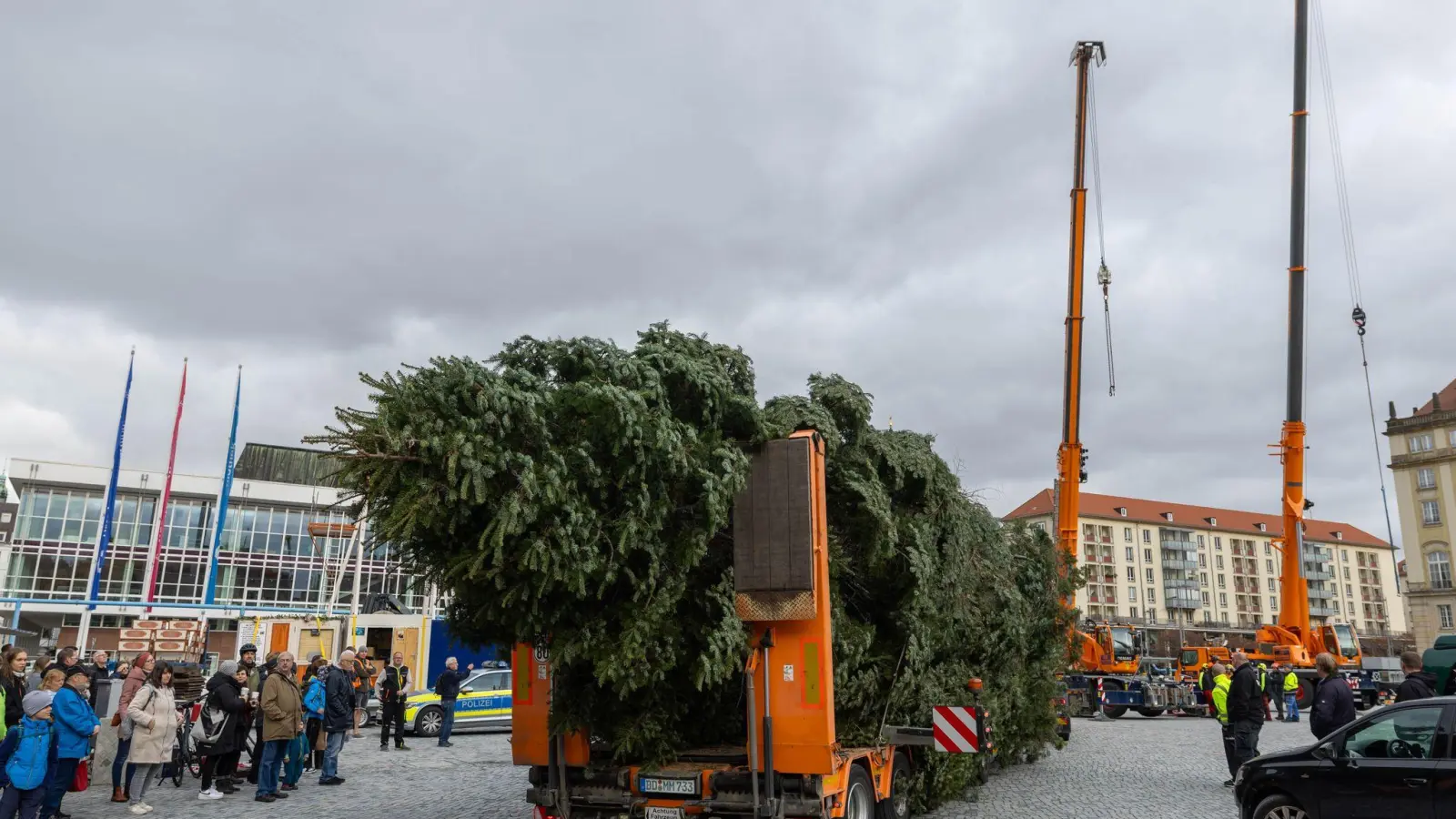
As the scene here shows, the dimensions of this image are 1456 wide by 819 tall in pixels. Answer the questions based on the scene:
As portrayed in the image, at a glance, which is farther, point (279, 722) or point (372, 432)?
point (279, 722)

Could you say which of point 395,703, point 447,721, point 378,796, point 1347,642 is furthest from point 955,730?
point 1347,642

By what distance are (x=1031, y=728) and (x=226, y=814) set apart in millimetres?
10484

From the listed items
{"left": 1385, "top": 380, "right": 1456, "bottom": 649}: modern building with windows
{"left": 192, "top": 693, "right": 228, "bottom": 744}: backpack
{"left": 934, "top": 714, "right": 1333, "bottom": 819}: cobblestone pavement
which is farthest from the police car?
{"left": 1385, "top": 380, "right": 1456, "bottom": 649}: modern building with windows

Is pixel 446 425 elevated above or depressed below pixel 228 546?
below

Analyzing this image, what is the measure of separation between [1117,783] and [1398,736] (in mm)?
5657

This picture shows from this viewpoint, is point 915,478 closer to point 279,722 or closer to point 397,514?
point 397,514

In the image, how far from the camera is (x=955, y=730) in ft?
32.0

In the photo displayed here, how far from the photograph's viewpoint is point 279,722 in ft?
39.7

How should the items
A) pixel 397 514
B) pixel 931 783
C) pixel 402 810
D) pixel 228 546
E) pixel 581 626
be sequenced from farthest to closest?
pixel 228 546 < pixel 402 810 < pixel 931 783 < pixel 581 626 < pixel 397 514

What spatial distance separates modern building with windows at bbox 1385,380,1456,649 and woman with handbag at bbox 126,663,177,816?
299 ft

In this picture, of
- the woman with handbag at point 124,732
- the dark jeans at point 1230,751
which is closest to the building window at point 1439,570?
the dark jeans at point 1230,751

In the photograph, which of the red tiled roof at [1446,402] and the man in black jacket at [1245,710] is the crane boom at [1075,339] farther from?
the red tiled roof at [1446,402]

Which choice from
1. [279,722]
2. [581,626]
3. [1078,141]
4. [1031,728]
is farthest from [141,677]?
[1078,141]

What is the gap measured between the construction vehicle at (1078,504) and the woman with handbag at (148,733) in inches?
563
